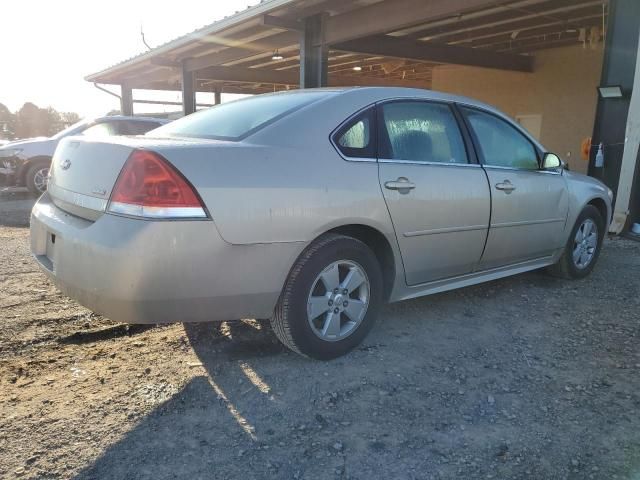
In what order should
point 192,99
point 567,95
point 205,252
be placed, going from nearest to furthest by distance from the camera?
point 205,252 → point 567,95 → point 192,99

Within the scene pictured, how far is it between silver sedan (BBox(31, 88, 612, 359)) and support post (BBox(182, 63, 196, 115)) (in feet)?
38.1

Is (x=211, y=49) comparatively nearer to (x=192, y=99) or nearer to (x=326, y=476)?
Result: (x=192, y=99)

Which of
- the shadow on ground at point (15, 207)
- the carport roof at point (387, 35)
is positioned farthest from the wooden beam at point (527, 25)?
the shadow on ground at point (15, 207)

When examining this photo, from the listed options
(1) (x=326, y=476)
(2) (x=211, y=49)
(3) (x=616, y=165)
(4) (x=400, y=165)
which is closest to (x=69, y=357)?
(1) (x=326, y=476)

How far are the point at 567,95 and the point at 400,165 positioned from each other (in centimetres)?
1141

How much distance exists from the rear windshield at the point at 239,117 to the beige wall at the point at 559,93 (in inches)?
431

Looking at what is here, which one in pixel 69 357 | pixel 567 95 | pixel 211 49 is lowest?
pixel 69 357

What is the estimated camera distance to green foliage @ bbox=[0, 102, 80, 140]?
33806 mm

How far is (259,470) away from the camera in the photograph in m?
2.18

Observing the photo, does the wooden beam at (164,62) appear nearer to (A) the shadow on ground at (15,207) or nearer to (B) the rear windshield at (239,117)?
(A) the shadow on ground at (15,207)

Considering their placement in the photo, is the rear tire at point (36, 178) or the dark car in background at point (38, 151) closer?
the dark car in background at point (38, 151)

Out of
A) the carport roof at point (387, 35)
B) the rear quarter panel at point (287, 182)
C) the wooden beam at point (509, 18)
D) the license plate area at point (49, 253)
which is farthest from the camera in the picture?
the wooden beam at point (509, 18)

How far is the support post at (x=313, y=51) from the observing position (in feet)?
31.6

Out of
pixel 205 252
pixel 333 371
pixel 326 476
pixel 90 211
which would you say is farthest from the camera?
pixel 333 371
